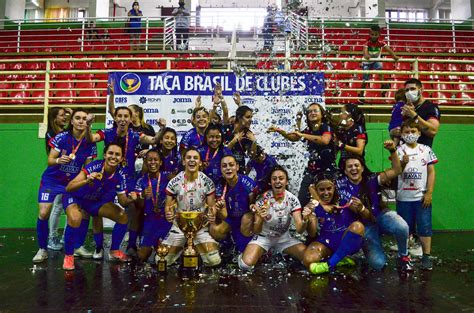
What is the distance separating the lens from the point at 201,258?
429cm

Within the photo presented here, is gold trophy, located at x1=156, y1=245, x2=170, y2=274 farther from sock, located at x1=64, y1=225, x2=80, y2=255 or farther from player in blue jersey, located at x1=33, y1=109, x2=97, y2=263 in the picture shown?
player in blue jersey, located at x1=33, y1=109, x2=97, y2=263

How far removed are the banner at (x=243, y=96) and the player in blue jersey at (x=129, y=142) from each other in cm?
185

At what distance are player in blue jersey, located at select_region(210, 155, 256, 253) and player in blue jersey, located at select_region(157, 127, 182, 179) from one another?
0.70m

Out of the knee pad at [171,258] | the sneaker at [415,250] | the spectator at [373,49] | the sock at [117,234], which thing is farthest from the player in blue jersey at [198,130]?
the spectator at [373,49]

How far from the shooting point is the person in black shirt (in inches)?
175

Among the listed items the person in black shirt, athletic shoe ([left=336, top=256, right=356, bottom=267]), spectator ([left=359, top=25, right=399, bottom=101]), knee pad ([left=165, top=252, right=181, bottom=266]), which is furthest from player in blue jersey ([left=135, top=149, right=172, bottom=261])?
spectator ([left=359, top=25, right=399, bottom=101])

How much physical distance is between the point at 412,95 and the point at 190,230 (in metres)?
2.95

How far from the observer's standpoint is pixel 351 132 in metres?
4.70

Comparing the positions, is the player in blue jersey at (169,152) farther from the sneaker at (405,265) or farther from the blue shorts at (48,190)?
the sneaker at (405,265)

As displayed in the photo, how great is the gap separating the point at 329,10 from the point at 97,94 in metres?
11.1

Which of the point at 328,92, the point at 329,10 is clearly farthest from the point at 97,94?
the point at 329,10

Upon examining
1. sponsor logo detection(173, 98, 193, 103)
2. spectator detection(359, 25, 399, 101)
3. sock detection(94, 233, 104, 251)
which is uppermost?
spectator detection(359, 25, 399, 101)

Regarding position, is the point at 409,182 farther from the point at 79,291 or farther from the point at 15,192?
the point at 15,192

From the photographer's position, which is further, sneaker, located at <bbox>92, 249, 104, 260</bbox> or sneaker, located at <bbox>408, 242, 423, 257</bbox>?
sneaker, located at <bbox>408, 242, 423, 257</bbox>
